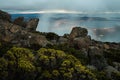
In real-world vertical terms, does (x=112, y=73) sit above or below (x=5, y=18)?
below

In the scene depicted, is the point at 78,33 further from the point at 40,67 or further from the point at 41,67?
the point at 40,67

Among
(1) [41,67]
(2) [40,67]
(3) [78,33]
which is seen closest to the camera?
(2) [40,67]

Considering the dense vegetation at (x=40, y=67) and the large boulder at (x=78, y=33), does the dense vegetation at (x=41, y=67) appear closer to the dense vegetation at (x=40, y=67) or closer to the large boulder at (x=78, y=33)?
the dense vegetation at (x=40, y=67)

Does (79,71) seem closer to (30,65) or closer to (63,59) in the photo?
(63,59)

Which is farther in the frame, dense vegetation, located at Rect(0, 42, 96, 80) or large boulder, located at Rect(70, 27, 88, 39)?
large boulder, located at Rect(70, 27, 88, 39)

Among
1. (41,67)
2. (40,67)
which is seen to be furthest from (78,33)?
(40,67)

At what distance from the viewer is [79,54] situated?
73.1 meters

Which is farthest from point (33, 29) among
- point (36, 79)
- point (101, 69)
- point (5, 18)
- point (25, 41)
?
point (36, 79)

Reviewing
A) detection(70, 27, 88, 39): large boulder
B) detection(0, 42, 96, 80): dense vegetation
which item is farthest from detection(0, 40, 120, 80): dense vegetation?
detection(70, 27, 88, 39): large boulder

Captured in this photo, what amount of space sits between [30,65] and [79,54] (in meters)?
18.6

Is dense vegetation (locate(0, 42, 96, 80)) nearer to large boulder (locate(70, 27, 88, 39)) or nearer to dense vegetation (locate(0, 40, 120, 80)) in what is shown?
dense vegetation (locate(0, 40, 120, 80))

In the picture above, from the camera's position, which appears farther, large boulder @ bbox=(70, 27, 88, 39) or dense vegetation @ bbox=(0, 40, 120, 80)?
large boulder @ bbox=(70, 27, 88, 39)

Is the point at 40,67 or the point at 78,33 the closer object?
the point at 40,67

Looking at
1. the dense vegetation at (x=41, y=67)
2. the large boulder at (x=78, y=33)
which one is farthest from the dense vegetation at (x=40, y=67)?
the large boulder at (x=78, y=33)
